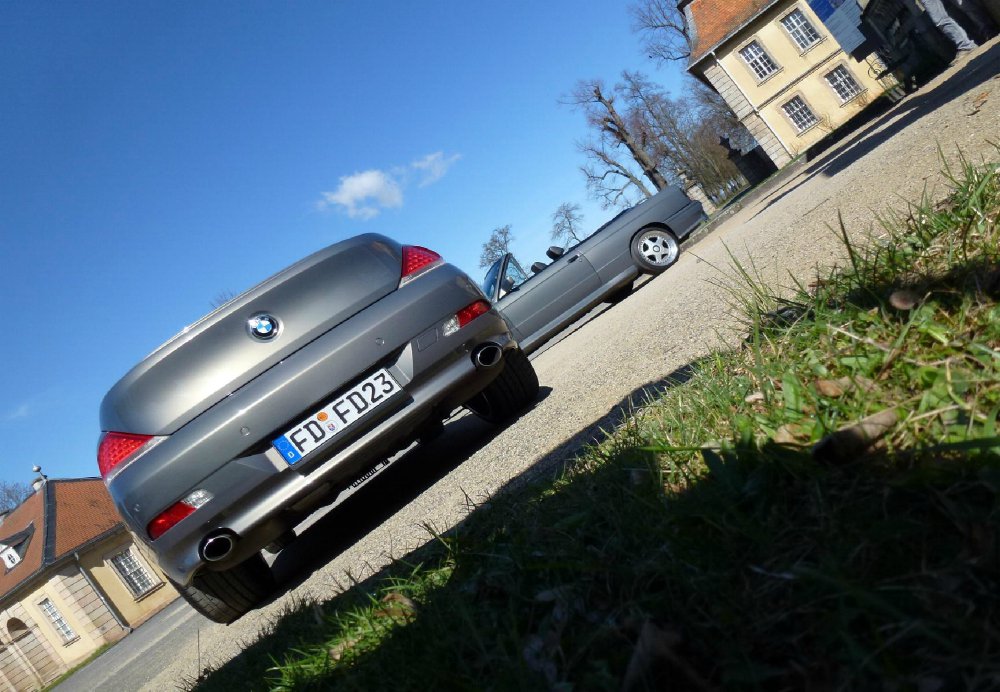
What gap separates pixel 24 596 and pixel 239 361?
124 feet

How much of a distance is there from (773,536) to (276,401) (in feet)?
8.73

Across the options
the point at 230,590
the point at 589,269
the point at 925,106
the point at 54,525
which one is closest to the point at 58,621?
the point at 54,525

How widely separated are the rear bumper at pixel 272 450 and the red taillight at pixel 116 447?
81 millimetres

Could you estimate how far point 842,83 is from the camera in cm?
3759

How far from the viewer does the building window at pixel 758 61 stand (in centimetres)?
3756

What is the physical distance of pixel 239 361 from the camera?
3654mm

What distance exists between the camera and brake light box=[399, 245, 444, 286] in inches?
163

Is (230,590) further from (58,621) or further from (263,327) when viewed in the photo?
(58,621)

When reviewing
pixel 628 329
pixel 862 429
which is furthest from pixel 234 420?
pixel 628 329

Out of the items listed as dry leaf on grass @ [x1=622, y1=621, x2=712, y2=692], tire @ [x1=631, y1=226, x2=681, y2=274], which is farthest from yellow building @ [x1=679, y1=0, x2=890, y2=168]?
dry leaf on grass @ [x1=622, y1=621, x2=712, y2=692]

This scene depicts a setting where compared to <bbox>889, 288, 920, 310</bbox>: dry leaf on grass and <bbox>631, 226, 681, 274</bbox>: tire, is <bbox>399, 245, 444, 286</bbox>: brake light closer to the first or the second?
<bbox>889, 288, 920, 310</bbox>: dry leaf on grass

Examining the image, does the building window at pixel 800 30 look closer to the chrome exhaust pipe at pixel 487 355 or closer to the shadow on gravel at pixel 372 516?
the shadow on gravel at pixel 372 516

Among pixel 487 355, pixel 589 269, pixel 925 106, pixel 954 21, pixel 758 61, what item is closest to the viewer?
pixel 487 355

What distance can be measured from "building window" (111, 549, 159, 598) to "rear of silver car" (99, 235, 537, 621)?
114 feet
